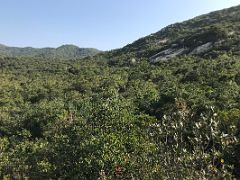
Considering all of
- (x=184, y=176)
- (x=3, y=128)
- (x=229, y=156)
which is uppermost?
(x=184, y=176)

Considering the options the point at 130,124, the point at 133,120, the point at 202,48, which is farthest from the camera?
the point at 202,48

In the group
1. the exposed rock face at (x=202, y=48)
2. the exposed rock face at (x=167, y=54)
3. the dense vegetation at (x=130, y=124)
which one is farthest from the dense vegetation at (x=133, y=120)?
the exposed rock face at (x=167, y=54)

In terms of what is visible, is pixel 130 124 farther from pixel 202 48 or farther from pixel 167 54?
pixel 167 54

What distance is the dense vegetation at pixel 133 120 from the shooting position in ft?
77.9

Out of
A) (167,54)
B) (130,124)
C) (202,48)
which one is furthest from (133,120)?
(167,54)

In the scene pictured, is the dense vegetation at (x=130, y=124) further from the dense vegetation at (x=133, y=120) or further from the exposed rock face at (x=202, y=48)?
the exposed rock face at (x=202, y=48)

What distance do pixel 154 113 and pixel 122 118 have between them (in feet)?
64.1

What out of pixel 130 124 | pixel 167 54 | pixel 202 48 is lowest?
pixel 130 124

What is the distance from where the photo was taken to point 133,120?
1901 inches

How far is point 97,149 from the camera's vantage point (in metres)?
36.2

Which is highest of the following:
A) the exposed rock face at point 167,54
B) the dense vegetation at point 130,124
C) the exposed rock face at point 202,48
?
the exposed rock face at point 202,48

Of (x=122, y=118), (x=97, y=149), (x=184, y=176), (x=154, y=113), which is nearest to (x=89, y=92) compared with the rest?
(x=154, y=113)

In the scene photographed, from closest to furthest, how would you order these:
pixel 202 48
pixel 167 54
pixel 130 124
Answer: pixel 130 124 < pixel 202 48 < pixel 167 54

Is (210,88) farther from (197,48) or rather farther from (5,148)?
(197,48)
